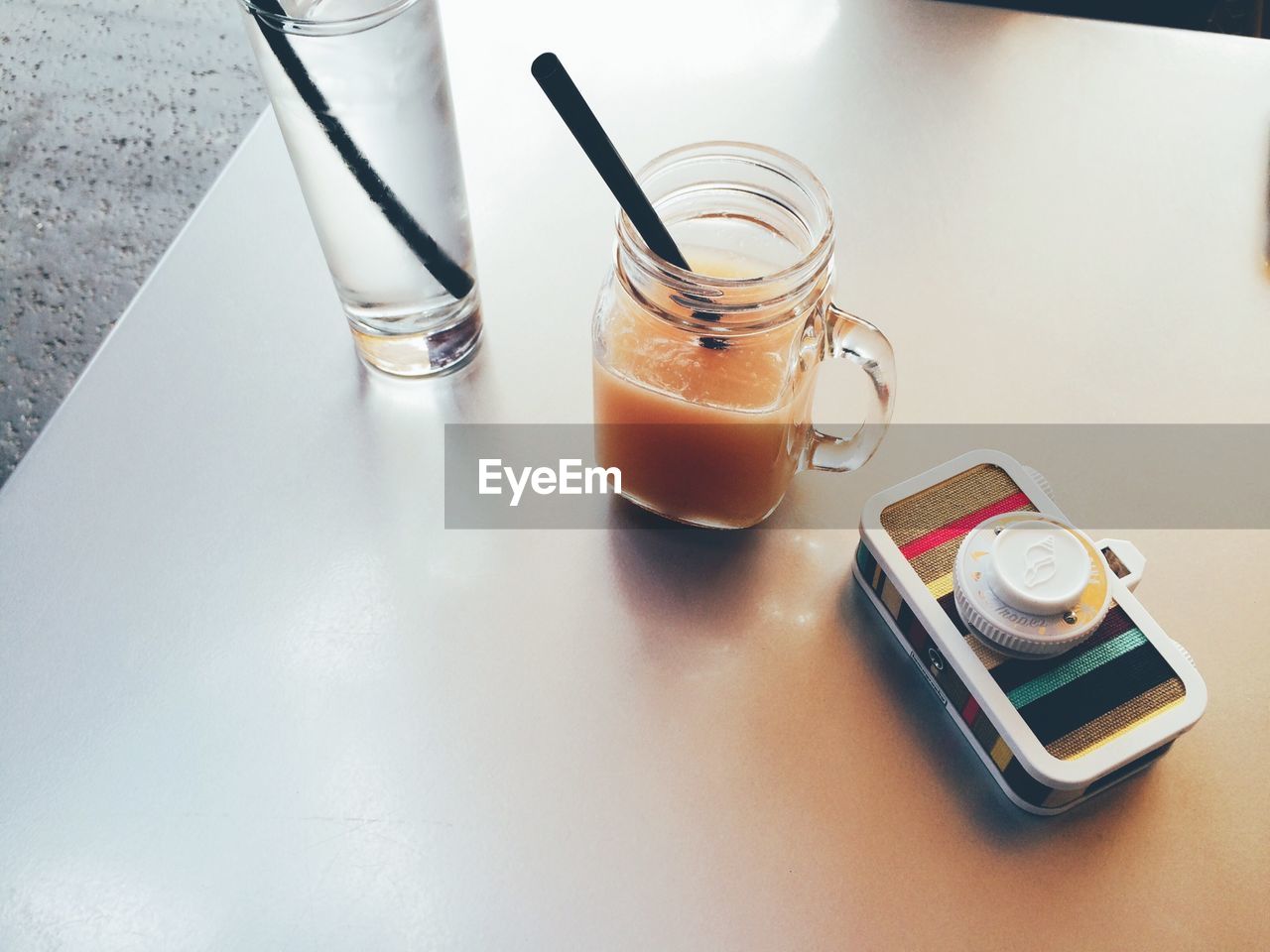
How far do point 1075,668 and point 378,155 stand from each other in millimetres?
384

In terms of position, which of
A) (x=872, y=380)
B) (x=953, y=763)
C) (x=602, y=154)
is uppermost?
(x=602, y=154)

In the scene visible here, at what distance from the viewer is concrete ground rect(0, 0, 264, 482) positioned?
54.9 inches

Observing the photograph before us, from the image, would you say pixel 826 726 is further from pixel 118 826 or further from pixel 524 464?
pixel 118 826

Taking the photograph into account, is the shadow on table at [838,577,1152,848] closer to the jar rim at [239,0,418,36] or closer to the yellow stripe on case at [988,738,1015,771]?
the yellow stripe on case at [988,738,1015,771]

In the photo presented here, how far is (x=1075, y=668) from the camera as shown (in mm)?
464

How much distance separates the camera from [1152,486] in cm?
58

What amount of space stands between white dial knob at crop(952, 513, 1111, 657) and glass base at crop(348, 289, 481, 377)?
11.7 inches

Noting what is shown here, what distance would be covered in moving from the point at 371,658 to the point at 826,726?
0.72 feet

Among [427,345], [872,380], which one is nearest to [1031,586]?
[872,380]

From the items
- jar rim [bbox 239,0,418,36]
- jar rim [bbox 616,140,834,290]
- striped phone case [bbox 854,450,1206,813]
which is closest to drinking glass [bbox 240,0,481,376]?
jar rim [bbox 239,0,418,36]

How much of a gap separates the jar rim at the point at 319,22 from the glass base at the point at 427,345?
0.55 feet

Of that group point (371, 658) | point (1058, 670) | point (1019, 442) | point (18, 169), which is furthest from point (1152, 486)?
point (18, 169)

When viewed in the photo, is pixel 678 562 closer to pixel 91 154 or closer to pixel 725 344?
pixel 725 344

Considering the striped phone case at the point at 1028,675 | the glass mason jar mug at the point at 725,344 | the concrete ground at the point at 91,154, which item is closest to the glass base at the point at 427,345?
the glass mason jar mug at the point at 725,344
